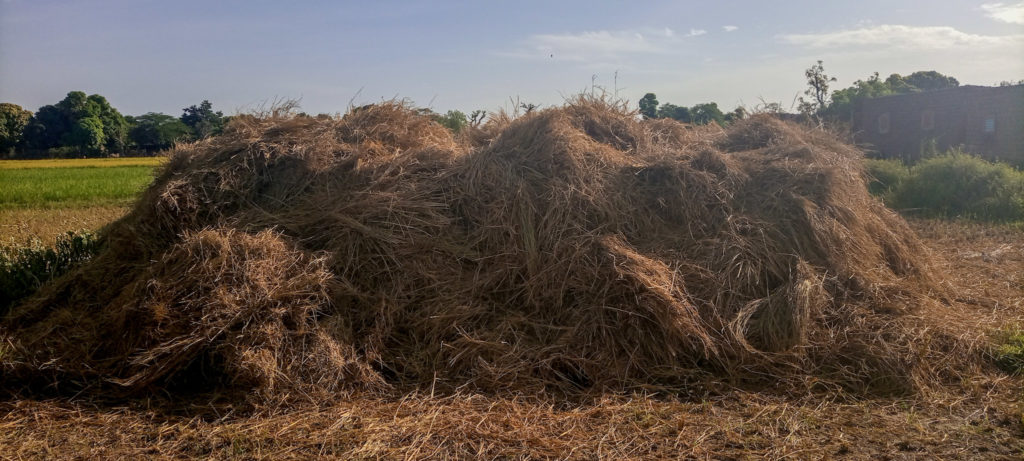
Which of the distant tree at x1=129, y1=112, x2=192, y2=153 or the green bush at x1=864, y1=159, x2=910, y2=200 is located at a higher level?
the distant tree at x1=129, y1=112, x2=192, y2=153

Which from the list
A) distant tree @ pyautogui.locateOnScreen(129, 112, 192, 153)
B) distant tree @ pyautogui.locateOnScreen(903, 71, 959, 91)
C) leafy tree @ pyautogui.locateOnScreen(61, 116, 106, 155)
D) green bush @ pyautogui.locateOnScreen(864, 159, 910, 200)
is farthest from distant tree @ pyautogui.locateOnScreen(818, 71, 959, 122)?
leafy tree @ pyautogui.locateOnScreen(61, 116, 106, 155)

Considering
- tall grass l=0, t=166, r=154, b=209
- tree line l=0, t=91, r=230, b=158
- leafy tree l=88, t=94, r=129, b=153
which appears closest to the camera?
tall grass l=0, t=166, r=154, b=209

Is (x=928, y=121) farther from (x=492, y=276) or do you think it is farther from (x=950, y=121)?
(x=492, y=276)

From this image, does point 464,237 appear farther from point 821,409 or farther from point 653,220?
point 821,409

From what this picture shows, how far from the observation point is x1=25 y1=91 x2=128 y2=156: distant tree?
5138cm

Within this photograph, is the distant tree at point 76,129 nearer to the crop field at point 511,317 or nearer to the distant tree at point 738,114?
the crop field at point 511,317

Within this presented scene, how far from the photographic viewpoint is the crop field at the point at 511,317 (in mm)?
3594

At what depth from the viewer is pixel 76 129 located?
5366 cm

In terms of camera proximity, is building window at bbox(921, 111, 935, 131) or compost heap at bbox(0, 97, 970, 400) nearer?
compost heap at bbox(0, 97, 970, 400)

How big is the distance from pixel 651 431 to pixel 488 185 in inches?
110

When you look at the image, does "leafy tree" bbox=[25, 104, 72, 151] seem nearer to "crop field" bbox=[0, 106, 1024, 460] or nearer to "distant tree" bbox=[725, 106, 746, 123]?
"crop field" bbox=[0, 106, 1024, 460]

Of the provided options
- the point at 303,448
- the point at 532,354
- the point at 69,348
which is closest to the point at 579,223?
the point at 532,354

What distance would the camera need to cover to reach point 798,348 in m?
4.41

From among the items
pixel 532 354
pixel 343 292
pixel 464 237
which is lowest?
pixel 532 354
